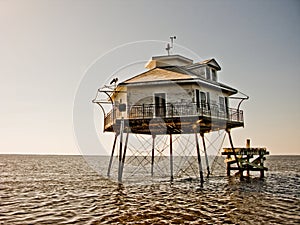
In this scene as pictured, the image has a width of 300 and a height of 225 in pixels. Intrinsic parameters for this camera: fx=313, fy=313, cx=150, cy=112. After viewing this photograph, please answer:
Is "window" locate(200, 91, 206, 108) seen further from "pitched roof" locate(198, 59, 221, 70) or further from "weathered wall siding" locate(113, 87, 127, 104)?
"weathered wall siding" locate(113, 87, 127, 104)

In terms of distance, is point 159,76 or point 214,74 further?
point 214,74

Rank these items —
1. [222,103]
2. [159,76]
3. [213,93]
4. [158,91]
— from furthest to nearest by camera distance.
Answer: [222,103]
[213,93]
[159,76]
[158,91]

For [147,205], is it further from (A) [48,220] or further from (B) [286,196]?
(B) [286,196]

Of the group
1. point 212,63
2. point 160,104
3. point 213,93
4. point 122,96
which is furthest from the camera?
point 212,63

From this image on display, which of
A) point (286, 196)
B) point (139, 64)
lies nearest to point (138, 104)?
point (139, 64)

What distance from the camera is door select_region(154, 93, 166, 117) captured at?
20730mm

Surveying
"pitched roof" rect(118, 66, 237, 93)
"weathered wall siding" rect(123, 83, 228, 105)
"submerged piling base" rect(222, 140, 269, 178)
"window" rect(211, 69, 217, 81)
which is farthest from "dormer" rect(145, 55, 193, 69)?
"submerged piling base" rect(222, 140, 269, 178)

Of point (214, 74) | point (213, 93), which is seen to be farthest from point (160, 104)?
point (214, 74)

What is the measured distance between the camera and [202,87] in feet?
71.8

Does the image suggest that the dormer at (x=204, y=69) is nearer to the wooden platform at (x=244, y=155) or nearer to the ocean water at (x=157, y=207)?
the wooden platform at (x=244, y=155)

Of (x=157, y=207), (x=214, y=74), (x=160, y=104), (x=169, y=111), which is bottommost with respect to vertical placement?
(x=157, y=207)

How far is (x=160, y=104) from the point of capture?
2103cm

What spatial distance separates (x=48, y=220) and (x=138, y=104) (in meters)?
10.5

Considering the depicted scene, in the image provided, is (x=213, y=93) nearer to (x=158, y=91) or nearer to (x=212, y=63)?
(x=212, y=63)
